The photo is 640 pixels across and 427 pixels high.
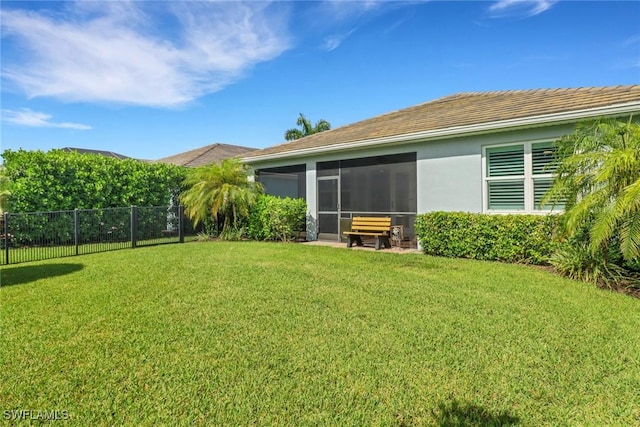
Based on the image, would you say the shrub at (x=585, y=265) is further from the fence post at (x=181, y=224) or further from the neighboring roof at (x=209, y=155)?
the neighboring roof at (x=209, y=155)

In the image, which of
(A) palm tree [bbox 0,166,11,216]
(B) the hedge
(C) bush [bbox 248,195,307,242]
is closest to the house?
(C) bush [bbox 248,195,307,242]

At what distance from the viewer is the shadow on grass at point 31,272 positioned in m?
6.08

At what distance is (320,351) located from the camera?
10.7ft

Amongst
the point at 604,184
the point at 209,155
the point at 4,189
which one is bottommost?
the point at 604,184

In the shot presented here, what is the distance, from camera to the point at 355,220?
1131cm

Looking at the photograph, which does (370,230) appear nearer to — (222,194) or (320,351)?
(222,194)

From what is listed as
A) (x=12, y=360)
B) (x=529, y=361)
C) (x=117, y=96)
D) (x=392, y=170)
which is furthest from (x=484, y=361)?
(x=117, y=96)

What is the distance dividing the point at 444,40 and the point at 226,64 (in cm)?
799

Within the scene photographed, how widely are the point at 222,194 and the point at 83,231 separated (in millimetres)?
4489

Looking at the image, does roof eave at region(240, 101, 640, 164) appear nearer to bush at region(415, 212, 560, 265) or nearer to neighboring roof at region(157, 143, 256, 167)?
bush at region(415, 212, 560, 265)

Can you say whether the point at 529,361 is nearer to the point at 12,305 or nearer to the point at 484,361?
the point at 484,361

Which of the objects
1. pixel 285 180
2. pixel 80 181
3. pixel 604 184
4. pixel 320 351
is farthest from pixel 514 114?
pixel 80 181

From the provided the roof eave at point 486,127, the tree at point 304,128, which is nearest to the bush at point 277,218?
the roof eave at point 486,127

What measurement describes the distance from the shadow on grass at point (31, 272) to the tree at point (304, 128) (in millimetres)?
26855
